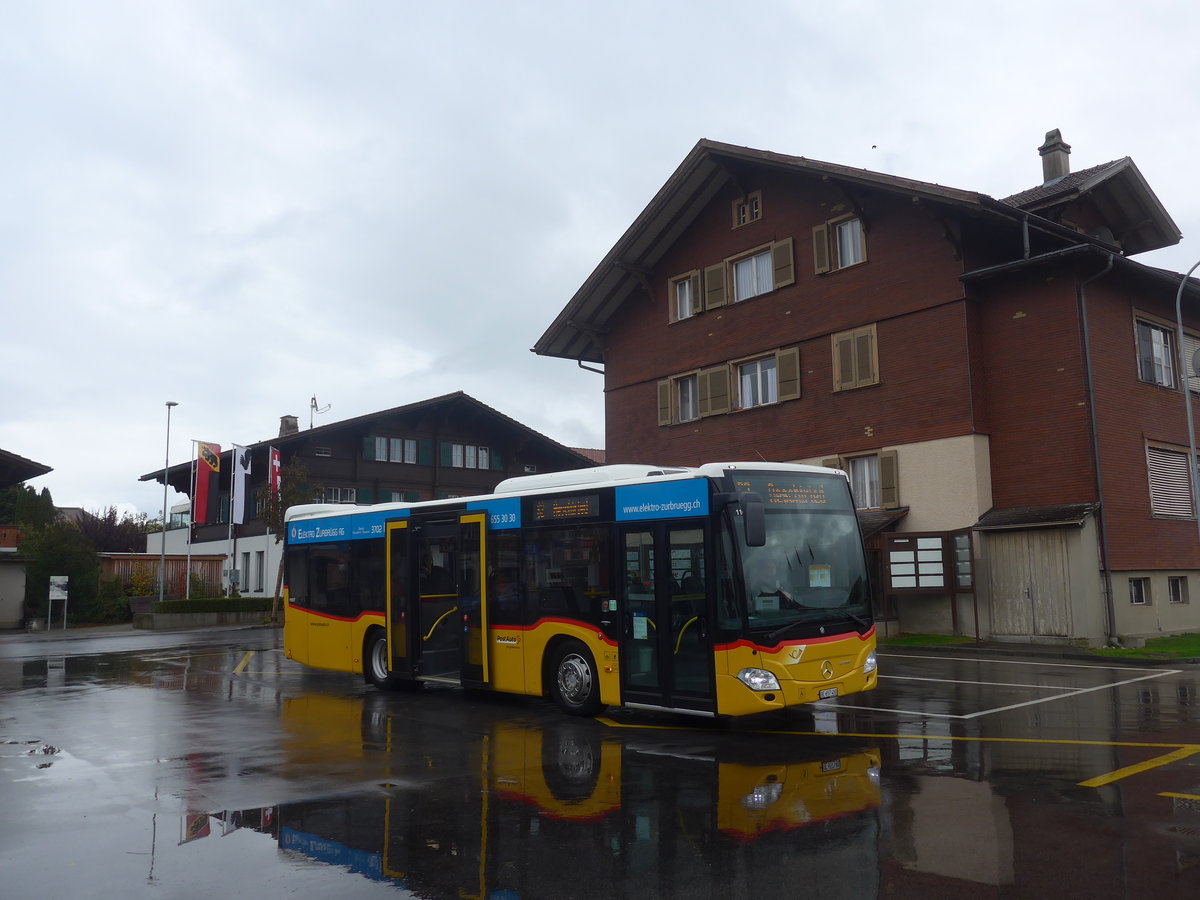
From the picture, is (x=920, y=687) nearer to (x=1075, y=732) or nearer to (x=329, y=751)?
(x=1075, y=732)

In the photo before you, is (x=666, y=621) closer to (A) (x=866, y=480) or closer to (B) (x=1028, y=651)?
(B) (x=1028, y=651)

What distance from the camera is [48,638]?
3369cm

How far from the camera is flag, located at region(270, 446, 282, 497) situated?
4093cm

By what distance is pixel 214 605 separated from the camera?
39.8 m

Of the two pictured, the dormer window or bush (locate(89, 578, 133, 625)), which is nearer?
the dormer window

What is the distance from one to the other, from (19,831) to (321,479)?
41323mm

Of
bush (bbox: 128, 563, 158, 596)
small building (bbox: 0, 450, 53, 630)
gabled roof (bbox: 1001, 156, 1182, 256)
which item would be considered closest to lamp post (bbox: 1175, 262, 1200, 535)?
gabled roof (bbox: 1001, 156, 1182, 256)

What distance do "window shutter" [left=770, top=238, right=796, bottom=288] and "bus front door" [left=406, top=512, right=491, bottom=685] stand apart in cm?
1599

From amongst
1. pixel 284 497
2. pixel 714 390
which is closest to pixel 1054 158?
pixel 714 390

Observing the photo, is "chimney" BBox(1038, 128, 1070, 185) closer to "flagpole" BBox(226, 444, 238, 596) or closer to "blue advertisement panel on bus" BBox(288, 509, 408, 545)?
"blue advertisement panel on bus" BBox(288, 509, 408, 545)

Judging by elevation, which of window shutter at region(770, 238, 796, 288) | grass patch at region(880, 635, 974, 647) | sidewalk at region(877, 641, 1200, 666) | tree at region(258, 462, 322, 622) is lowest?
sidewalk at region(877, 641, 1200, 666)

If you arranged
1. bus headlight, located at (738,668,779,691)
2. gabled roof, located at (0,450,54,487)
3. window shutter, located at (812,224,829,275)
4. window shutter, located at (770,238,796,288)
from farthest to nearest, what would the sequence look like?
gabled roof, located at (0,450,54,487) < window shutter, located at (770,238,796,288) < window shutter, located at (812,224,829,275) < bus headlight, located at (738,668,779,691)

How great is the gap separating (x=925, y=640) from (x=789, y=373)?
8142 millimetres

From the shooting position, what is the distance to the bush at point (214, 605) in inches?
1524
